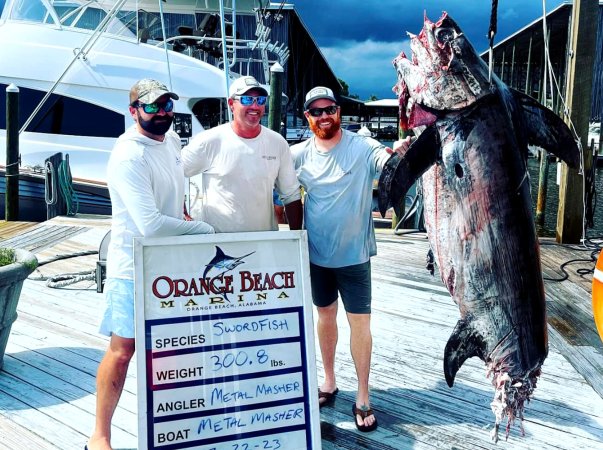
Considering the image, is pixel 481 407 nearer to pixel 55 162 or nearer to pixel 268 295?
pixel 268 295

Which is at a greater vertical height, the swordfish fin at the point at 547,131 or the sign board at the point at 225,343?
the swordfish fin at the point at 547,131

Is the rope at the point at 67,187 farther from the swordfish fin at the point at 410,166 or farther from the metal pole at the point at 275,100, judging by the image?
the swordfish fin at the point at 410,166

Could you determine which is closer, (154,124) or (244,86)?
(154,124)

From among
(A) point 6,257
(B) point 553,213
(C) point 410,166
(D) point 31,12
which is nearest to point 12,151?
(D) point 31,12

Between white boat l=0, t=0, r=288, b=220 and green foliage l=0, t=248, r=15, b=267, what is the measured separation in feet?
21.2

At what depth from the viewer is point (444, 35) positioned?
69.4 inches

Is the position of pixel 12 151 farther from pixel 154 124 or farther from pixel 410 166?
pixel 410 166

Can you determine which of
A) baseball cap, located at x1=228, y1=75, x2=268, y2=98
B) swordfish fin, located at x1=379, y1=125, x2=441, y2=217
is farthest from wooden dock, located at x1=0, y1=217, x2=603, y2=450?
baseball cap, located at x1=228, y1=75, x2=268, y2=98

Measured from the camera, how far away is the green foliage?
3.12 metres

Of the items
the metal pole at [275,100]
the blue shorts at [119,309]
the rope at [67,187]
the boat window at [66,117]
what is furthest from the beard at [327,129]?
the boat window at [66,117]

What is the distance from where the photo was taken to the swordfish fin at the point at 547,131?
1867 mm

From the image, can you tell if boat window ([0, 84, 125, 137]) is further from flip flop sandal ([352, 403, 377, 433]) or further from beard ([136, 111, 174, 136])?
flip flop sandal ([352, 403, 377, 433])

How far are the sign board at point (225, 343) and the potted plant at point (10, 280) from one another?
126 centimetres

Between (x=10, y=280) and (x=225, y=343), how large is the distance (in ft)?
4.80
